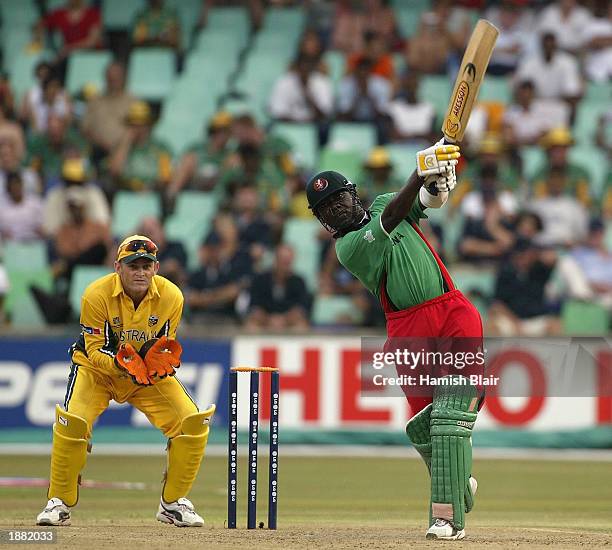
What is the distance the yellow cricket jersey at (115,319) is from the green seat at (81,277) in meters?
6.78

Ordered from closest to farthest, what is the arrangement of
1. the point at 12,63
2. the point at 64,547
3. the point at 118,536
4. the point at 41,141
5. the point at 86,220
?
the point at 64,547 → the point at 118,536 → the point at 86,220 → the point at 41,141 → the point at 12,63

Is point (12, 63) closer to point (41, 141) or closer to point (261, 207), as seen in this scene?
point (41, 141)

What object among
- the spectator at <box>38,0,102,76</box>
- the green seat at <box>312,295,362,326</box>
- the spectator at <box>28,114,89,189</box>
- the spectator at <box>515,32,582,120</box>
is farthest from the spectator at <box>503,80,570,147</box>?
the spectator at <box>38,0,102,76</box>

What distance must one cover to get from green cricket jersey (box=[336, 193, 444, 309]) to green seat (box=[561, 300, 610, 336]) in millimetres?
7637

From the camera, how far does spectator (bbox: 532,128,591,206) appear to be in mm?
17000

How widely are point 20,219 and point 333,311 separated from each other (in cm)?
403

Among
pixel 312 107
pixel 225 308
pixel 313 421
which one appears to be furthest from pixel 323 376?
pixel 312 107

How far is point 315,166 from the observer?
17.8 m

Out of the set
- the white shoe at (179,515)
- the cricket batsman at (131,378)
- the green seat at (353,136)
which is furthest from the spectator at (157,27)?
the white shoe at (179,515)

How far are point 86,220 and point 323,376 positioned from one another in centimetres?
345

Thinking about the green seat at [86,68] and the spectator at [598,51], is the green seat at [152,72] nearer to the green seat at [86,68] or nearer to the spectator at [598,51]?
the green seat at [86,68]

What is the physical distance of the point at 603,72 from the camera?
18891 mm

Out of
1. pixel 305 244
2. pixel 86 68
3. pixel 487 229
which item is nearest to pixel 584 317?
pixel 487 229

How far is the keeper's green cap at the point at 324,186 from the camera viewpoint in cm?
814
